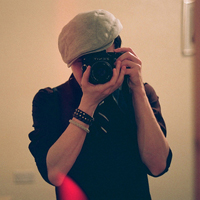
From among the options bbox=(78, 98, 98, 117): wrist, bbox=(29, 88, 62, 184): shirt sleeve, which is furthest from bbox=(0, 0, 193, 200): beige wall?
bbox=(78, 98, 98, 117): wrist

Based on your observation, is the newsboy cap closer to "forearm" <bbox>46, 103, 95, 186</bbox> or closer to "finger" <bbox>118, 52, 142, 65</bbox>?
"finger" <bbox>118, 52, 142, 65</bbox>

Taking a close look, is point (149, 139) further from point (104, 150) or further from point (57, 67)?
point (57, 67)

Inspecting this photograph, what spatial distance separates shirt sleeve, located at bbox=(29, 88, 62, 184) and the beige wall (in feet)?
1.88

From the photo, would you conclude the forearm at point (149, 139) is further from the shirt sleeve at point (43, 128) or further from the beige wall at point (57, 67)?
the beige wall at point (57, 67)

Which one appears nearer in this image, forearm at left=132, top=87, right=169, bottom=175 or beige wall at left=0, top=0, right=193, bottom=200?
forearm at left=132, top=87, right=169, bottom=175

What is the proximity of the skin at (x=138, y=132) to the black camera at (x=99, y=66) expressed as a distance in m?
0.01

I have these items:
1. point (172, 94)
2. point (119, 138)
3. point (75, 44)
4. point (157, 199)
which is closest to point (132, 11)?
point (172, 94)

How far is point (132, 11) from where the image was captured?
3.53 ft

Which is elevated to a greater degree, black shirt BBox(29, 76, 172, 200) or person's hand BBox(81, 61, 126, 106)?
person's hand BBox(81, 61, 126, 106)

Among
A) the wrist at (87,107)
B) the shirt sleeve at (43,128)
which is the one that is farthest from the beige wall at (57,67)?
the wrist at (87,107)

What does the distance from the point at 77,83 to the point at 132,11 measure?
30.1 inches

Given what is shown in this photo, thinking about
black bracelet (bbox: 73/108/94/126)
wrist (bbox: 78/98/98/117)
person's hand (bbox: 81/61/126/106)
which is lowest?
black bracelet (bbox: 73/108/94/126)

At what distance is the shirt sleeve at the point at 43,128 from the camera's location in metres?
0.50

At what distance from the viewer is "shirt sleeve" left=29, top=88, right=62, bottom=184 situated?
497 mm
